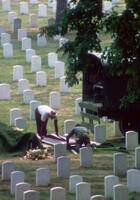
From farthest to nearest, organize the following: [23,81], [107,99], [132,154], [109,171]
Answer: [23,81]
[107,99]
[132,154]
[109,171]

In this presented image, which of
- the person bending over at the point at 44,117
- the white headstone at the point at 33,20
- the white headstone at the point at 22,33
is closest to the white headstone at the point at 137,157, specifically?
the person bending over at the point at 44,117

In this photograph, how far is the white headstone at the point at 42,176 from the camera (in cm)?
1783

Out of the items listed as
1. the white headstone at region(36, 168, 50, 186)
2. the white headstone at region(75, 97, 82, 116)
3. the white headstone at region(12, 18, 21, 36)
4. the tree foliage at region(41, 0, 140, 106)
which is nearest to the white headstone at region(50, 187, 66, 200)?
the white headstone at region(36, 168, 50, 186)

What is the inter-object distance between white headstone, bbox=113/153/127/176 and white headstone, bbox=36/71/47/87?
11.0 m

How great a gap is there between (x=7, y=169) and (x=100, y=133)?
4.92 metres

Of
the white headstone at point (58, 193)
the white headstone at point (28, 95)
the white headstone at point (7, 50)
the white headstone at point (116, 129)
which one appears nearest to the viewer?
the white headstone at point (58, 193)

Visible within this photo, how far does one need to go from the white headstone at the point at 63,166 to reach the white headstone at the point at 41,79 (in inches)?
439

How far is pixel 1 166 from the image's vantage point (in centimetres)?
1998

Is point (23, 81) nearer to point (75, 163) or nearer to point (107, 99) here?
point (107, 99)

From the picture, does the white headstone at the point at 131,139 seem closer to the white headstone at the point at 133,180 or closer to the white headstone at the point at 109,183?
the white headstone at the point at 133,180

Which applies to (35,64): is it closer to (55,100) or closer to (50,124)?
(55,100)

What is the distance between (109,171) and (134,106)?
4.12m

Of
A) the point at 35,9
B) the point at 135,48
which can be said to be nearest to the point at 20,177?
the point at 135,48

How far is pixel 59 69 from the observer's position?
30.7 metres
